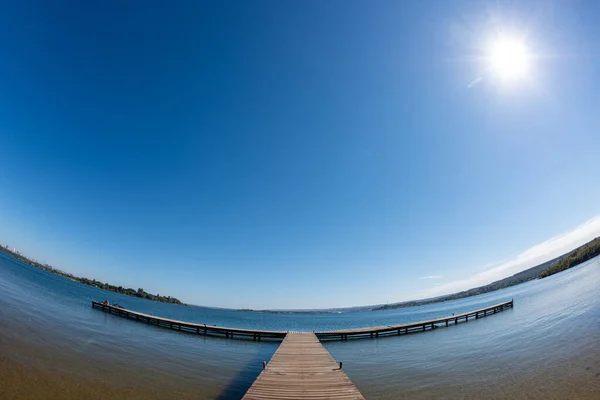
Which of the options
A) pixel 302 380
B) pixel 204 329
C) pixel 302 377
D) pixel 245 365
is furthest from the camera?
pixel 204 329

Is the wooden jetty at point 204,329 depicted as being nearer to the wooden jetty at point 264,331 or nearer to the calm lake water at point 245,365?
the wooden jetty at point 264,331

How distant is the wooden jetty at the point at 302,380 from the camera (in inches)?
351

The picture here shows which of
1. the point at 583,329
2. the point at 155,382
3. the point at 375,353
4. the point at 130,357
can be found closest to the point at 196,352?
the point at 130,357

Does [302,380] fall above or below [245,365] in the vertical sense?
above

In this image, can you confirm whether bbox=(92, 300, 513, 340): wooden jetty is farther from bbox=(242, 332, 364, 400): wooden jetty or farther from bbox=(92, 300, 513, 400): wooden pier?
bbox=(242, 332, 364, 400): wooden jetty

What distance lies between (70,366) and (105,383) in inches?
125

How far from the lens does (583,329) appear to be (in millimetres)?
19562

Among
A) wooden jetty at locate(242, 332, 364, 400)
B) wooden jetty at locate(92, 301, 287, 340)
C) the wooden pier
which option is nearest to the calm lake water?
the wooden pier

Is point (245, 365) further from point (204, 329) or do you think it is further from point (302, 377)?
point (204, 329)

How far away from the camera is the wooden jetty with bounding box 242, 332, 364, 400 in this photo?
29.3 feet

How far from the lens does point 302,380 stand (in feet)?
34.5

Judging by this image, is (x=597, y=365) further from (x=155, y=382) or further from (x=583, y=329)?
(x=155, y=382)

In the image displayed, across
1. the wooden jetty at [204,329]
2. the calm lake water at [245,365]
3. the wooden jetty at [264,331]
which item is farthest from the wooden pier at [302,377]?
the wooden jetty at [264,331]

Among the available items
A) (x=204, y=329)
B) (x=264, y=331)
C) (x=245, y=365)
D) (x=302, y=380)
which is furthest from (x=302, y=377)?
(x=204, y=329)
